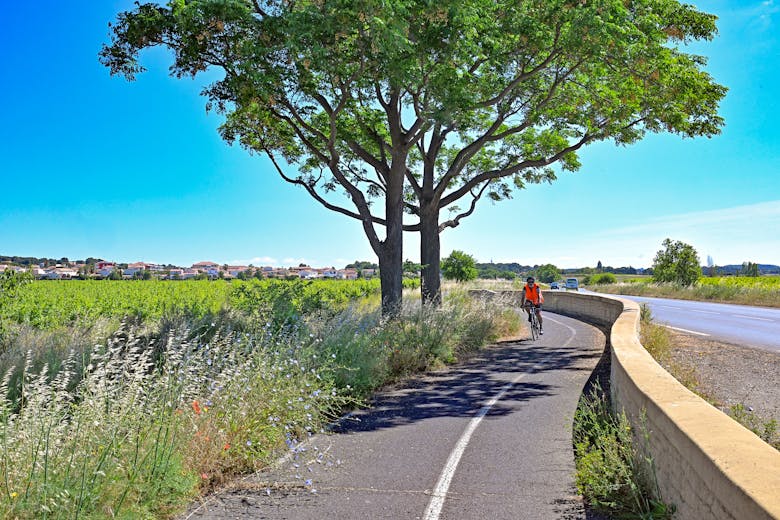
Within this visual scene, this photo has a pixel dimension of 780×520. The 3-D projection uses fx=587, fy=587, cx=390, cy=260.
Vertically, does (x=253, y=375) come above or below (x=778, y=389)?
above

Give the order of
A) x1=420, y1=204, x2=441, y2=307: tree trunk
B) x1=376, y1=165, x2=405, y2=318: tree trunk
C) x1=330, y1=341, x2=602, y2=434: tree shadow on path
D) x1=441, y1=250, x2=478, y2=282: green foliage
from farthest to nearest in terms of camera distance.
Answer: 1. x1=441, y1=250, x2=478, y2=282: green foliage
2. x1=420, y1=204, x2=441, y2=307: tree trunk
3. x1=376, y1=165, x2=405, y2=318: tree trunk
4. x1=330, y1=341, x2=602, y2=434: tree shadow on path

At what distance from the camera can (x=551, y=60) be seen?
1538cm

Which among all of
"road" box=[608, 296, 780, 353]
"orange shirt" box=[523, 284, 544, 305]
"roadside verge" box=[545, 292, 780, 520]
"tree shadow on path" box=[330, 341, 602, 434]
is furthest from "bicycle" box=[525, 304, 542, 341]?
"roadside verge" box=[545, 292, 780, 520]

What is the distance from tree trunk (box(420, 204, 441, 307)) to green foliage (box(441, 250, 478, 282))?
46.4m

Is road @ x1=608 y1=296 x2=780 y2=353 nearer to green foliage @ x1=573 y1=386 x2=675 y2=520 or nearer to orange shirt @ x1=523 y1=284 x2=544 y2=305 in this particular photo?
orange shirt @ x1=523 y1=284 x2=544 y2=305

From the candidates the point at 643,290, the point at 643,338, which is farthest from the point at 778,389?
the point at 643,290

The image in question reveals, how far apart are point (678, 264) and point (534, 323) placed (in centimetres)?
4201

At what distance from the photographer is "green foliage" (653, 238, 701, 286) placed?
53.3 metres

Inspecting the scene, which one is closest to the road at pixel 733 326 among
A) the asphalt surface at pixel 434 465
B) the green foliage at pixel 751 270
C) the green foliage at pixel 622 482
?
the asphalt surface at pixel 434 465

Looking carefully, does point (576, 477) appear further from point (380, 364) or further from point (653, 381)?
point (380, 364)

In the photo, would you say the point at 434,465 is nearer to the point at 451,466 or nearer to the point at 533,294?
the point at 451,466

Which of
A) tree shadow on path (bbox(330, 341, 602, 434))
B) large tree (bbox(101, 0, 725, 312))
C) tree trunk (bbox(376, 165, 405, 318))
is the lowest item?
tree shadow on path (bbox(330, 341, 602, 434))

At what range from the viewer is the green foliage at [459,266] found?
66.9 m

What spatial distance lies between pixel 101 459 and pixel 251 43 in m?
10.1
